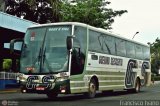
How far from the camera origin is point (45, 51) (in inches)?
715

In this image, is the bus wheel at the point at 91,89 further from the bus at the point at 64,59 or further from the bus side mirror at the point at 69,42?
the bus side mirror at the point at 69,42

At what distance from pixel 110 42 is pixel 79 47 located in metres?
3.96

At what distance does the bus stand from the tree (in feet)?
52.6

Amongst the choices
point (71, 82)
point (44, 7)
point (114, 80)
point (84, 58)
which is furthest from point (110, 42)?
point (44, 7)

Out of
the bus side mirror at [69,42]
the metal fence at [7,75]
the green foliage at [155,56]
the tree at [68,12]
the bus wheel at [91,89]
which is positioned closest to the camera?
the bus side mirror at [69,42]

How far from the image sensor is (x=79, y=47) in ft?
61.7

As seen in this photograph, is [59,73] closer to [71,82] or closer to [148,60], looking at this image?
[71,82]

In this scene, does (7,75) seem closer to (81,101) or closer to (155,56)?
(81,101)

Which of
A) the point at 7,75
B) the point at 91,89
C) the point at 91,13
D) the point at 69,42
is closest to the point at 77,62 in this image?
the point at 69,42

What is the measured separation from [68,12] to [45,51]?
3324 cm

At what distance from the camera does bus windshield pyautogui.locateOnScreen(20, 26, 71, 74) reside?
17844 millimetres

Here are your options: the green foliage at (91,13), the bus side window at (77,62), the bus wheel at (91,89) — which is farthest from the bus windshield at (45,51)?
the green foliage at (91,13)

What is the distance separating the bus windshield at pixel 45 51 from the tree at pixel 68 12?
58.1ft

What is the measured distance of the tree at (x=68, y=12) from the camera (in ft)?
144
